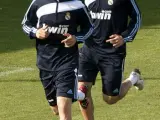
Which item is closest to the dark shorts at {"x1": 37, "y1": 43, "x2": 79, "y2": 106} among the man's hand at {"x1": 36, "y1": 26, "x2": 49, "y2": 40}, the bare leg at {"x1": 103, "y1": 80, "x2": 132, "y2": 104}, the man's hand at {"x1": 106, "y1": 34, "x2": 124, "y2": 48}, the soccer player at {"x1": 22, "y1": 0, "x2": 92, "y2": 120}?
the soccer player at {"x1": 22, "y1": 0, "x2": 92, "y2": 120}

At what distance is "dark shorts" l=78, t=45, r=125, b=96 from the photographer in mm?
9414

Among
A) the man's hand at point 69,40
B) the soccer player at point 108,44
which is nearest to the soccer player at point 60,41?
the man's hand at point 69,40

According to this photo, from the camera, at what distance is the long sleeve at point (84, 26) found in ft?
28.3

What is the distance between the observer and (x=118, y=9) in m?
9.24

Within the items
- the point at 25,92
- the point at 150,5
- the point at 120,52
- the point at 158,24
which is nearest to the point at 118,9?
the point at 120,52

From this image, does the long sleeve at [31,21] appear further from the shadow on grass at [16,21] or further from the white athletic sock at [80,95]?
the shadow on grass at [16,21]

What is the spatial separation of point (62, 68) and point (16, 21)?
11067mm

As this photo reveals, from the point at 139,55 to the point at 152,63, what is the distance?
3.04ft

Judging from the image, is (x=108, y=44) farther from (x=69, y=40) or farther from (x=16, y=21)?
(x=16, y=21)

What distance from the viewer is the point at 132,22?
368 inches

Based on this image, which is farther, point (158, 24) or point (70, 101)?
point (158, 24)

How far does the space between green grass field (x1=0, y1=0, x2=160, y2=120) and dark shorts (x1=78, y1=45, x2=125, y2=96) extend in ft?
2.95

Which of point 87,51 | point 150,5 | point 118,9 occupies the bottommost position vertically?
point 150,5

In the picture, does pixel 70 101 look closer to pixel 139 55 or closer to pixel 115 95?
pixel 115 95
